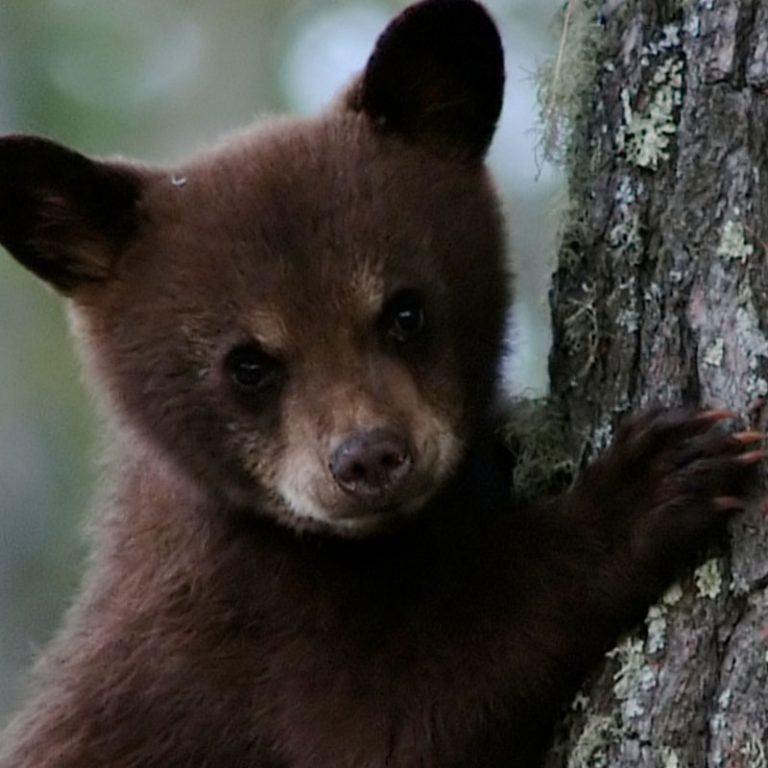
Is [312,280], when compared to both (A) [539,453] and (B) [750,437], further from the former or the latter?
(B) [750,437]

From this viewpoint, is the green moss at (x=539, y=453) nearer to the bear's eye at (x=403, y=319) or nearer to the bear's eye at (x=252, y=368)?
the bear's eye at (x=403, y=319)

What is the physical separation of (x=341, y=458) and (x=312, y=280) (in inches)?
19.5

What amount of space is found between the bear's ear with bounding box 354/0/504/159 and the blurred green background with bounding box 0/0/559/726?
472cm

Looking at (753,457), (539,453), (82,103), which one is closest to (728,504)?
(753,457)

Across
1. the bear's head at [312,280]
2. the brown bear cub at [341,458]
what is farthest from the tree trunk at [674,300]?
the bear's head at [312,280]

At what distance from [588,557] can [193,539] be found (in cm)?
121

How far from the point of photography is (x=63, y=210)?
5246 mm

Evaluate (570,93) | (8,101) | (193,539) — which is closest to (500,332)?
(570,93)

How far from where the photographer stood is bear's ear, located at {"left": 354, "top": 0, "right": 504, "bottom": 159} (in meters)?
5.07

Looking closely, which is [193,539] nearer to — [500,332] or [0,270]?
[500,332]

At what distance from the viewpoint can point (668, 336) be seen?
4504mm

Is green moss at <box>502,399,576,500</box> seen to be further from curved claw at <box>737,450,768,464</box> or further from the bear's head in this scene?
curved claw at <box>737,450,768,464</box>

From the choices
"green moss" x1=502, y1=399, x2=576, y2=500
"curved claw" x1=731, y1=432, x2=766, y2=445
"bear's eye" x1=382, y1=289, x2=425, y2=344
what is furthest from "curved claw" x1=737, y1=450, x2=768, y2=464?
"bear's eye" x1=382, y1=289, x2=425, y2=344

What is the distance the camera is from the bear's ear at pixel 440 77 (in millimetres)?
5066
